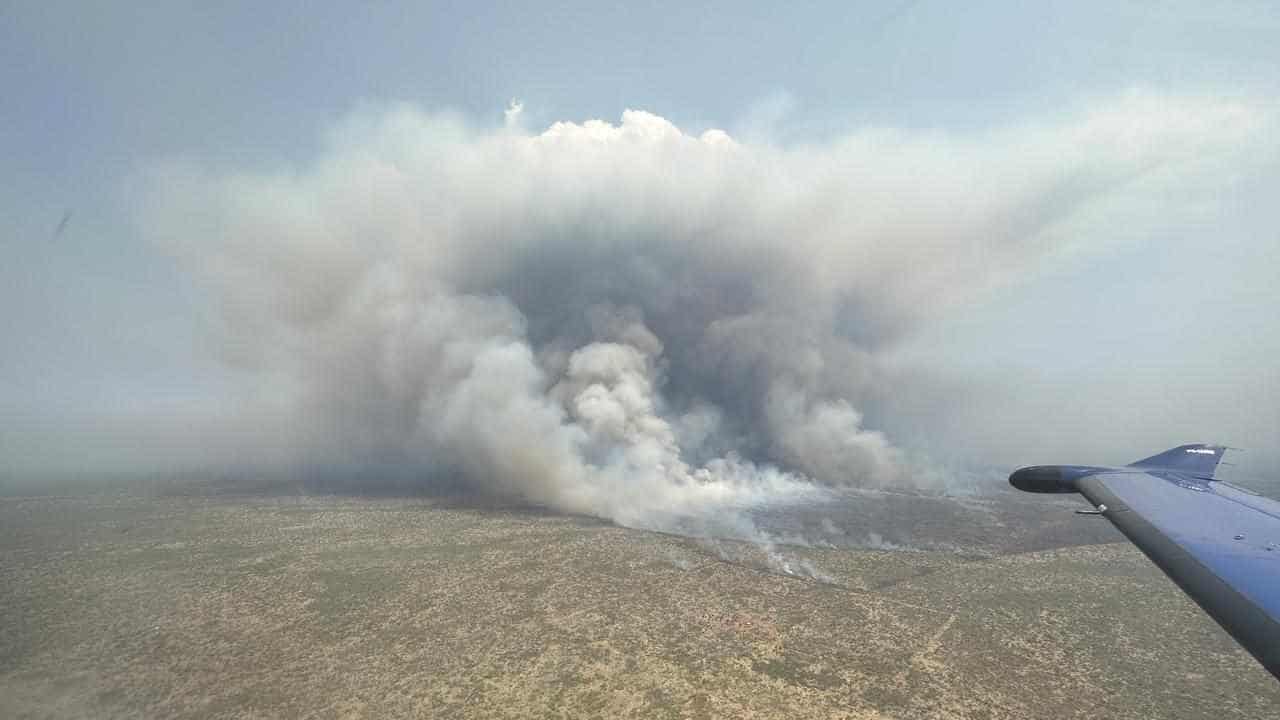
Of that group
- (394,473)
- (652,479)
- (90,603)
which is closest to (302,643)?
(90,603)

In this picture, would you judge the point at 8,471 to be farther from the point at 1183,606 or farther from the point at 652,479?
the point at 1183,606

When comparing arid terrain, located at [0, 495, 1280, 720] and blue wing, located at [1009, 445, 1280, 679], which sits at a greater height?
blue wing, located at [1009, 445, 1280, 679]

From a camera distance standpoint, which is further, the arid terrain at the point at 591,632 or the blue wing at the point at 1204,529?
the arid terrain at the point at 591,632

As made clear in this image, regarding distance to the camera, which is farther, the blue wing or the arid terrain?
the arid terrain

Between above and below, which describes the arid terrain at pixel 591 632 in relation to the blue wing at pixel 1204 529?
below

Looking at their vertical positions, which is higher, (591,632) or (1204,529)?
(1204,529)
